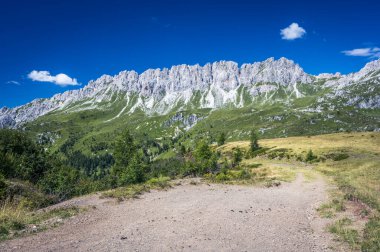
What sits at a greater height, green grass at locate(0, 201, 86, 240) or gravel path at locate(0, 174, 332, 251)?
green grass at locate(0, 201, 86, 240)

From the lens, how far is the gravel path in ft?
45.4

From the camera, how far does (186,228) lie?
56.1 feet

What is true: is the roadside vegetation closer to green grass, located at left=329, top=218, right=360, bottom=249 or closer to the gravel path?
green grass, located at left=329, top=218, right=360, bottom=249

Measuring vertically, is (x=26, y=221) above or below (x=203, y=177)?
above

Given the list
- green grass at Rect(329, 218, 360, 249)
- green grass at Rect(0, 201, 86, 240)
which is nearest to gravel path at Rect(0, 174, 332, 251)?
Result: green grass at Rect(0, 201, 86, 240)

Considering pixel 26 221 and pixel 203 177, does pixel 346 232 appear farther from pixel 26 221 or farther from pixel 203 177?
pixel 203 177

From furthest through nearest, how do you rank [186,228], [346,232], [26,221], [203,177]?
[203,177] < [346,232] < [186,228] < [26,221]

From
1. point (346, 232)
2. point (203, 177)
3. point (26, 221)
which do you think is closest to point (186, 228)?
point (26, 221)

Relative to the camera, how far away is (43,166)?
269ft

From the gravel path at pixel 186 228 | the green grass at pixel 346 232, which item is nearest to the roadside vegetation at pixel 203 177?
the green grass at pixel 346 232

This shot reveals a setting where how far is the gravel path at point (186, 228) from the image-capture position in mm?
13836

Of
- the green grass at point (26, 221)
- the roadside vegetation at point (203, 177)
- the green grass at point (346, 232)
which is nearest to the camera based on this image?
the green grass at point (26, 221)

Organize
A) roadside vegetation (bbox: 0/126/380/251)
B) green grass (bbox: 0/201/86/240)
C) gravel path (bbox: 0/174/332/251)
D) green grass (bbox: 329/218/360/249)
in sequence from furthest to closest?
1. roadside vegetation (bbox: 0/126/380/251)
2. green grass (bbox: 329/218/360/249)
3. green grass (bbox: 0/201/86/240)
4. gravel path (bbox: 0/174/332/251)

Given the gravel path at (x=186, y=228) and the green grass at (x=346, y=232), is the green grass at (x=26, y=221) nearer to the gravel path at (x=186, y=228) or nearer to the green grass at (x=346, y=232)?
the gravel path at (x=186, y=228)
